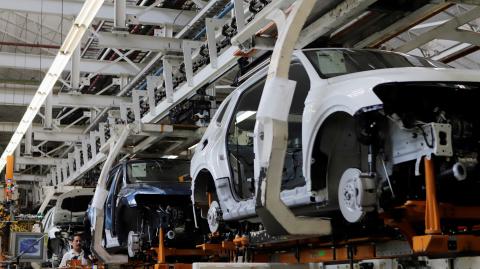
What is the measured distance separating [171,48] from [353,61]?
5894mm

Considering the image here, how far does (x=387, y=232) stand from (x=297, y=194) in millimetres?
655

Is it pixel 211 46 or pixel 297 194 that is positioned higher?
pixel 211 46

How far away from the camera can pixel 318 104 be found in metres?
4.48

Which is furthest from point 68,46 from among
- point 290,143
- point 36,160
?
point 36,160

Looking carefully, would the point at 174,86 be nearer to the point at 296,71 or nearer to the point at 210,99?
the point at 210,99

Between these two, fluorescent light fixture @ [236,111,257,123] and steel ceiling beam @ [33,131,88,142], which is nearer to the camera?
fluorescent light fixture @ [236,111,257,123]

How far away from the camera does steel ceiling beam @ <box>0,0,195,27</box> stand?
32.6 feet

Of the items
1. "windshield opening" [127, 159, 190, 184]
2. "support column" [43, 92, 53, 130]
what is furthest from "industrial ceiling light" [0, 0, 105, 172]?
"support column" [43, 92, 53, 130]

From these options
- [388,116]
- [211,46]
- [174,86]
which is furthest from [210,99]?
[388,116]

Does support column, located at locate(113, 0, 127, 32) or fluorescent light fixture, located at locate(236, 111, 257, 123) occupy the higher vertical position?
support column, located at locate(113, 0, 127, 32)

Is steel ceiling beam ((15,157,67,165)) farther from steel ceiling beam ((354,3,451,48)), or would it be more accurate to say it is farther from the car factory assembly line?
steel ceiling beam ((354,3,451,48))

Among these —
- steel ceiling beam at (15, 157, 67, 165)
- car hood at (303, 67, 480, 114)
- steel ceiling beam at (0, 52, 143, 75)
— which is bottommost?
car hood at (303, 67, 480, 114)

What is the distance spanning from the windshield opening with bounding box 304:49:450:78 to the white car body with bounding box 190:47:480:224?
0.25ft

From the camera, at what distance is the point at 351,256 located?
458cm
